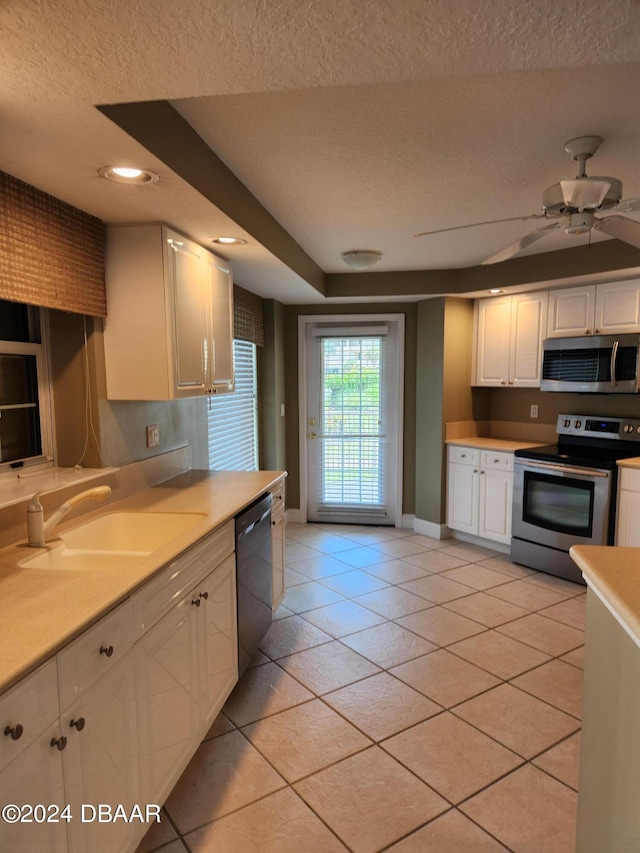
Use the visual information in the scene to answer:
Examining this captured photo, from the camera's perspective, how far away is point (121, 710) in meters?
1.47

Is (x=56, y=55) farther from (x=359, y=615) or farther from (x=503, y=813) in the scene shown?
(x=359, y=615)

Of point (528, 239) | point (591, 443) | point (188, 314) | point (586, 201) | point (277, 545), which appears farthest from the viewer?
point (591, 443)

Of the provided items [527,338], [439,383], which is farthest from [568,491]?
[439,383]

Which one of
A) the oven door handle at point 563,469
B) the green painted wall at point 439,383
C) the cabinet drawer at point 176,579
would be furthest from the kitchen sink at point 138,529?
the green painted wall at point 439,383

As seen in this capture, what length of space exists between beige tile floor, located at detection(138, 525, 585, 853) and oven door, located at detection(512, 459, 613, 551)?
42 cm

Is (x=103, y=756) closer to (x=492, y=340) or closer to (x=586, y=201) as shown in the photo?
(x=586, y=201)

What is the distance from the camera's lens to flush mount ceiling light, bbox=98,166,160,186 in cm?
173

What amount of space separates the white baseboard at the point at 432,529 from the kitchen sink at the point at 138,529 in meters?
3.10

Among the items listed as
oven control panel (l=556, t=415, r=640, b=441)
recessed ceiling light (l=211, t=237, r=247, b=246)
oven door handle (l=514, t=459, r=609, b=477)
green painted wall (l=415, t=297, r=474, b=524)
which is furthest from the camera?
green painted wall (l=415, t=297, r=474, b=524)

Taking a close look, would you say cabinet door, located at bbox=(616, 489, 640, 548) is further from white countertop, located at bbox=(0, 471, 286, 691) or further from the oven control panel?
white countertop, located at bbox=(0, 471, 286, 691)

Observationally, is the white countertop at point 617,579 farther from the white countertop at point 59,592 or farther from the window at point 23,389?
the window at point 23,389

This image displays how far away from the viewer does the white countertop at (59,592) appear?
1.15 meters

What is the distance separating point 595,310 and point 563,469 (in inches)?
47.8

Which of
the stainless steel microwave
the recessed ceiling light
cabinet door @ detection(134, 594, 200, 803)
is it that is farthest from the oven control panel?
cabinet door @ detection(134, 594, 200, 803)
